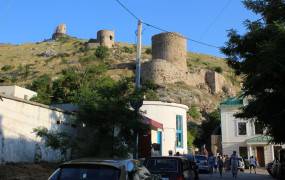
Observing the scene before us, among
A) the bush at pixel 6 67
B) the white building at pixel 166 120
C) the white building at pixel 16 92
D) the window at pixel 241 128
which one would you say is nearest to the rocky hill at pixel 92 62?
the bush at pixel 6 67

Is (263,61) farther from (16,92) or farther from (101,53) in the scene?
(101,53)

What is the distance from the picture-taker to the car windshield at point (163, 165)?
13.8 metres

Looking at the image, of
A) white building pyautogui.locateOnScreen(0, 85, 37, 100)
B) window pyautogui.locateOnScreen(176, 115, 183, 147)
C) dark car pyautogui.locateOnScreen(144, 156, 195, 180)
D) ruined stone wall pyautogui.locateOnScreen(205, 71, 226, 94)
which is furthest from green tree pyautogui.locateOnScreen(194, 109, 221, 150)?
dark car pyautogui.locateOnScreen(144, 156, 195, 180)

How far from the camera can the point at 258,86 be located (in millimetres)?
14273

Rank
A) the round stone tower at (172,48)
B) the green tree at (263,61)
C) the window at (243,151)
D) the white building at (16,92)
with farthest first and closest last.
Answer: the round stone tower at (172,48) → the window at (243,151) → the white building at (16,92) → the green tree at (263,61)

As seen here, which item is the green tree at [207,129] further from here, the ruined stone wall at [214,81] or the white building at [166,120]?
the white building at [166,120]

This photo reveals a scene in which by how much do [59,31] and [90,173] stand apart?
14263 centimetres

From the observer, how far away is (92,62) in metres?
96.4

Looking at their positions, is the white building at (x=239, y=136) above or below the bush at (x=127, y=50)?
below

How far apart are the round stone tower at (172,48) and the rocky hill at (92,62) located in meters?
3.37

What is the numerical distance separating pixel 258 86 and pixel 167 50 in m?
76.5

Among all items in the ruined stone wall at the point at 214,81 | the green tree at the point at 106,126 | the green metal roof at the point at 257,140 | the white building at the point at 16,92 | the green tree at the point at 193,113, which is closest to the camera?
the green tree at the point at 106,126

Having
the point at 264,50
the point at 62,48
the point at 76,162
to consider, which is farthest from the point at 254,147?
the point at 62,48

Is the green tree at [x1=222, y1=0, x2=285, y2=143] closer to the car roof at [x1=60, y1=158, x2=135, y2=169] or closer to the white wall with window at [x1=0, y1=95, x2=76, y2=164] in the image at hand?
the car roof at [x1=60, y1=158, x2=135, y2=169]
